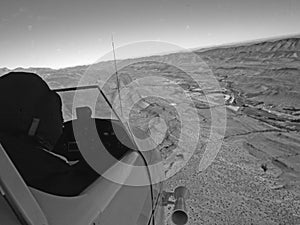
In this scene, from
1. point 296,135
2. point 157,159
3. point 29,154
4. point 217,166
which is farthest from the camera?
point 296,135

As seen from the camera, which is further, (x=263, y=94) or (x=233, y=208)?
(x=263, y=94)

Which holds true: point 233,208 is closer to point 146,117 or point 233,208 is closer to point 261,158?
point 261,158

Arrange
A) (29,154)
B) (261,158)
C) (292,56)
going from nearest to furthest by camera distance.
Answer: (29,154) → (261,158) → (292,56)

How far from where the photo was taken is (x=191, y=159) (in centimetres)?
526

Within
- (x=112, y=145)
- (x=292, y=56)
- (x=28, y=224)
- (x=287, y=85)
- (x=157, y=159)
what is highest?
(x=28, y=224)

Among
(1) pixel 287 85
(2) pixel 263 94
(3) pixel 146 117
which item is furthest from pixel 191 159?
(1) pixel 287 85

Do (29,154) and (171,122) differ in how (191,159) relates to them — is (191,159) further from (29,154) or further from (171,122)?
(29,154)

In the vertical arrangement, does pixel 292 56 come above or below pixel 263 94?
below

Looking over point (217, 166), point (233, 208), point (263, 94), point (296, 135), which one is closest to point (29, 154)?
point (233, 208)

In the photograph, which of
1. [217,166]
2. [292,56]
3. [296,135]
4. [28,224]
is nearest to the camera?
[28,224]

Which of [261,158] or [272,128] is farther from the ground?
[261,158]

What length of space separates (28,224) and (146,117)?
303 inches

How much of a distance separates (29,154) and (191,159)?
4.40m

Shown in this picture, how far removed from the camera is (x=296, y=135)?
675 cm
